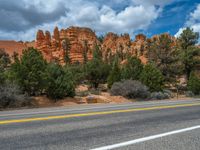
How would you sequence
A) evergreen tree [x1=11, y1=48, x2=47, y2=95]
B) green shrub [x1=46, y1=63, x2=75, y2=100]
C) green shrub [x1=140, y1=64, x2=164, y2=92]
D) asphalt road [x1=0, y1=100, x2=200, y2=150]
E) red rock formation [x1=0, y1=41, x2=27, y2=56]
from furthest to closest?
red rock formation [x1=0, y1=41, x2=27, y2=56] < green shrub [x1=140, y1=64, x2=164, y2=92] < green shrub [x1=46, y1=63, x2=75, y2=100] < evergreen tree [x1=11, y1=48, x2=47, y2=95] < asphalt road [x1=0, y1=100, x2=200, y2=150]

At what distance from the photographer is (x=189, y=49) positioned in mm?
40938

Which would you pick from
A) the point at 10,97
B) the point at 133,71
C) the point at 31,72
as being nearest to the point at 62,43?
the point at 133,71

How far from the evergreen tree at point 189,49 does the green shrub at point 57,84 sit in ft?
81.8

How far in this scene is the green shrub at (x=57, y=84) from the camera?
24.2 metres

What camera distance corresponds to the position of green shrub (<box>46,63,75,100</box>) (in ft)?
79.5

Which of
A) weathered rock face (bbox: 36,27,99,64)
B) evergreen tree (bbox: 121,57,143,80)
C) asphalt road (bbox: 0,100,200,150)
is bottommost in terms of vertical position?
asphalt road (bbox: 0,100,200,150)

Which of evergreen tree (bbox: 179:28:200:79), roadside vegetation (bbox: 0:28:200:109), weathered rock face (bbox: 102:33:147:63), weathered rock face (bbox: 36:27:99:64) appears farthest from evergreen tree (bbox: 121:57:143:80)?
weathered rock face (bbox: 102:33:147:63)

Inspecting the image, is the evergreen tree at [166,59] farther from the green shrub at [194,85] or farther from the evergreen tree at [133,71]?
the evergreen tree at [133,71]

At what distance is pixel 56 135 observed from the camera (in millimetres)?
5156

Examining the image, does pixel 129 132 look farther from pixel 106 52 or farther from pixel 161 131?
pixel 106 52

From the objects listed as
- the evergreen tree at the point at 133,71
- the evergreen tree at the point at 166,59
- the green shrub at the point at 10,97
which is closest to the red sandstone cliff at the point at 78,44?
the evergreen tree at the point at 166,59

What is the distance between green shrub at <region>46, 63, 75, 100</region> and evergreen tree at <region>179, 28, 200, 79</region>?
24943mm

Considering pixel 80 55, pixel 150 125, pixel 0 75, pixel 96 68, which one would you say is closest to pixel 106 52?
pixel 80 55

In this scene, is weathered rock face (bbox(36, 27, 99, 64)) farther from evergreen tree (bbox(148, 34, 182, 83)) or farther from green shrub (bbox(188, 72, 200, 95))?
green shrub (bbox(188, 72, 200, 95))
